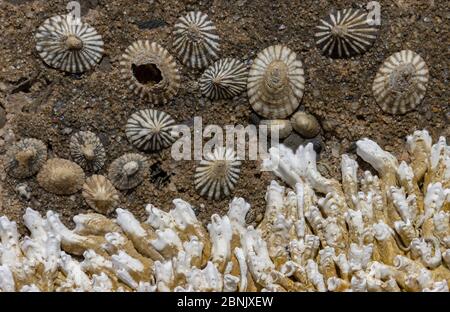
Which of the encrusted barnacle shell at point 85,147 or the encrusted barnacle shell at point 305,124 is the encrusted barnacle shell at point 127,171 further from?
the encrusted barnacle shell at point 305,124

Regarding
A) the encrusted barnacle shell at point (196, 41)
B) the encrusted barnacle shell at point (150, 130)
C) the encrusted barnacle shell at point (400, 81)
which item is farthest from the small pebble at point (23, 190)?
the encrusted barnacle shell at point (400, 81)

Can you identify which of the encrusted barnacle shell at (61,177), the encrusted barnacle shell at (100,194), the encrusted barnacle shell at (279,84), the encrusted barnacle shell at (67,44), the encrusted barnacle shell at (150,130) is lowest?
the encrusted barnacle shell at (100,194)

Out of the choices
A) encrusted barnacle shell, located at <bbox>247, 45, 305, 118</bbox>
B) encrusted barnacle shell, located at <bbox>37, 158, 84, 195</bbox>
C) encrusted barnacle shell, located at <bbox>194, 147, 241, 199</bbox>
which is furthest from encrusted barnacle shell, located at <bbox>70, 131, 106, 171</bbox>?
encrusted barnacle shell, located at <bbox>247, 45, 305, 118</bbox>

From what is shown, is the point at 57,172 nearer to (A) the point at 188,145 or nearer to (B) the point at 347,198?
(A) the point at 188,145

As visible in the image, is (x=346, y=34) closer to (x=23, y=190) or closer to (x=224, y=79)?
(x=224, y=79)

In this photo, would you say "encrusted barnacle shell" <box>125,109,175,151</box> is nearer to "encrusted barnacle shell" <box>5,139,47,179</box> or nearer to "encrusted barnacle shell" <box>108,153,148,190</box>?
"encrusted barnacle shell" <box>108,153,148,190</box>
